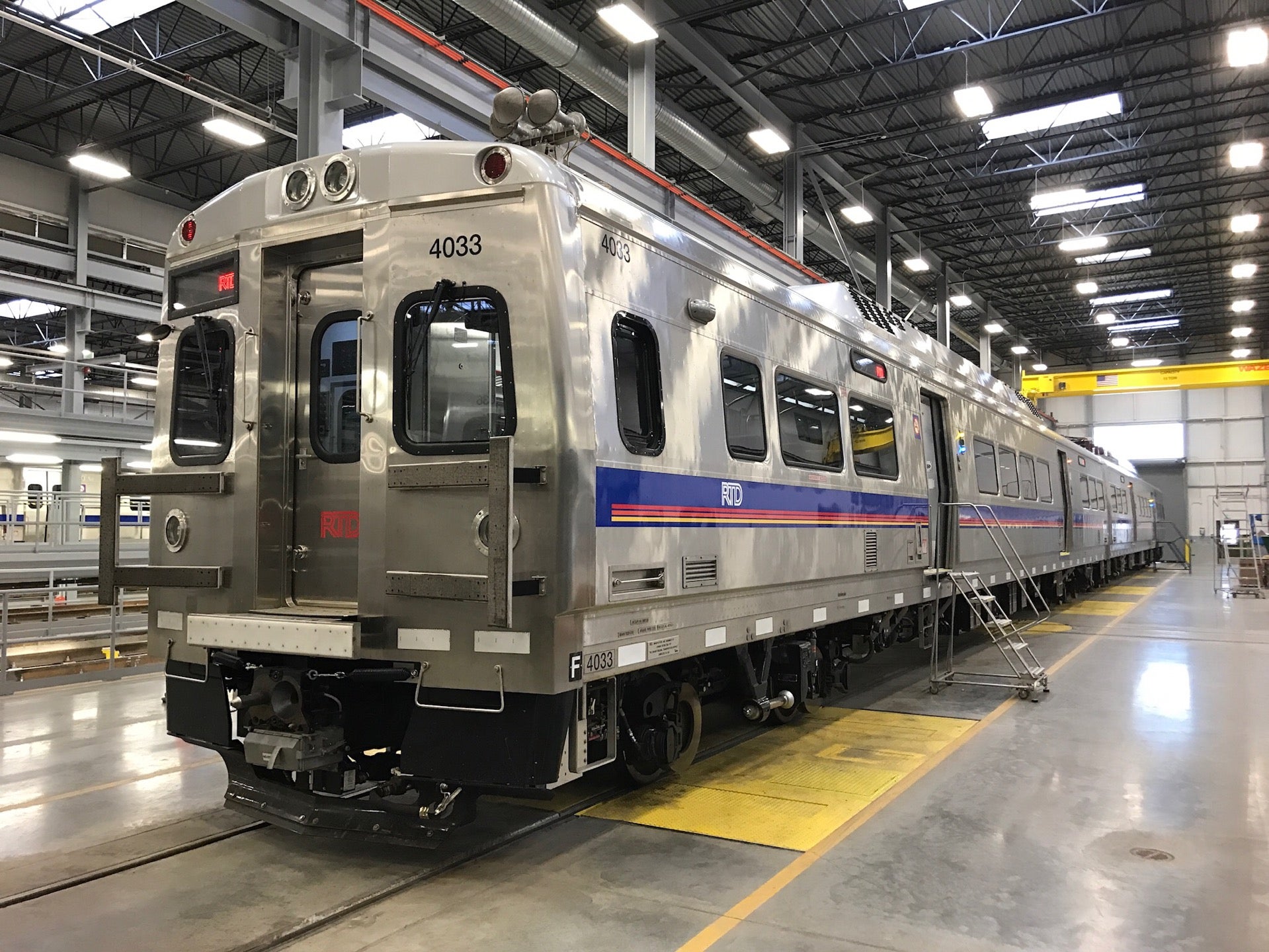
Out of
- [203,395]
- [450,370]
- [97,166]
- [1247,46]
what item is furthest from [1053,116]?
[97,166]

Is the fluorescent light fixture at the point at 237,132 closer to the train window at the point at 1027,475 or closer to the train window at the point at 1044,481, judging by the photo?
the train window at the point at 1027,475

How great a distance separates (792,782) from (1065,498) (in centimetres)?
1362

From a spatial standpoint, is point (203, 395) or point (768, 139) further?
point (768, 139)

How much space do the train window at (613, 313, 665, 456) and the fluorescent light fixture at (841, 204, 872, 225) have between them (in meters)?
17.1

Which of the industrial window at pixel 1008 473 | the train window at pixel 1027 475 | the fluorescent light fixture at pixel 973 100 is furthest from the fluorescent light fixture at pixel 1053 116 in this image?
the industrial window at pixel 1008 473

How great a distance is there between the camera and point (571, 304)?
4.50 m

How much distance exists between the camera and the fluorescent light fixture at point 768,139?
15.7m

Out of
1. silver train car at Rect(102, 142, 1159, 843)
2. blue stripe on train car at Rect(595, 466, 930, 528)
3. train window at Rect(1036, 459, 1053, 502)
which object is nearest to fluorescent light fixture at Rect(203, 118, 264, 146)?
silver train car at Rect(102, 142, 1159, 843)

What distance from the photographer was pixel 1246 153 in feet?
62.0

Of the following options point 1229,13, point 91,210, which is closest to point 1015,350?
point 1229,13

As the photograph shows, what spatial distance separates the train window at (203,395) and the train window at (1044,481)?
13.7 m

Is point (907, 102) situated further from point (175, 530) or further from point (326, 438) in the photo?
point (175, 530)

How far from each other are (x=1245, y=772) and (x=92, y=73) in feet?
68.8

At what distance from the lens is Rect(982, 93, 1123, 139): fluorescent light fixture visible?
1678 cm
